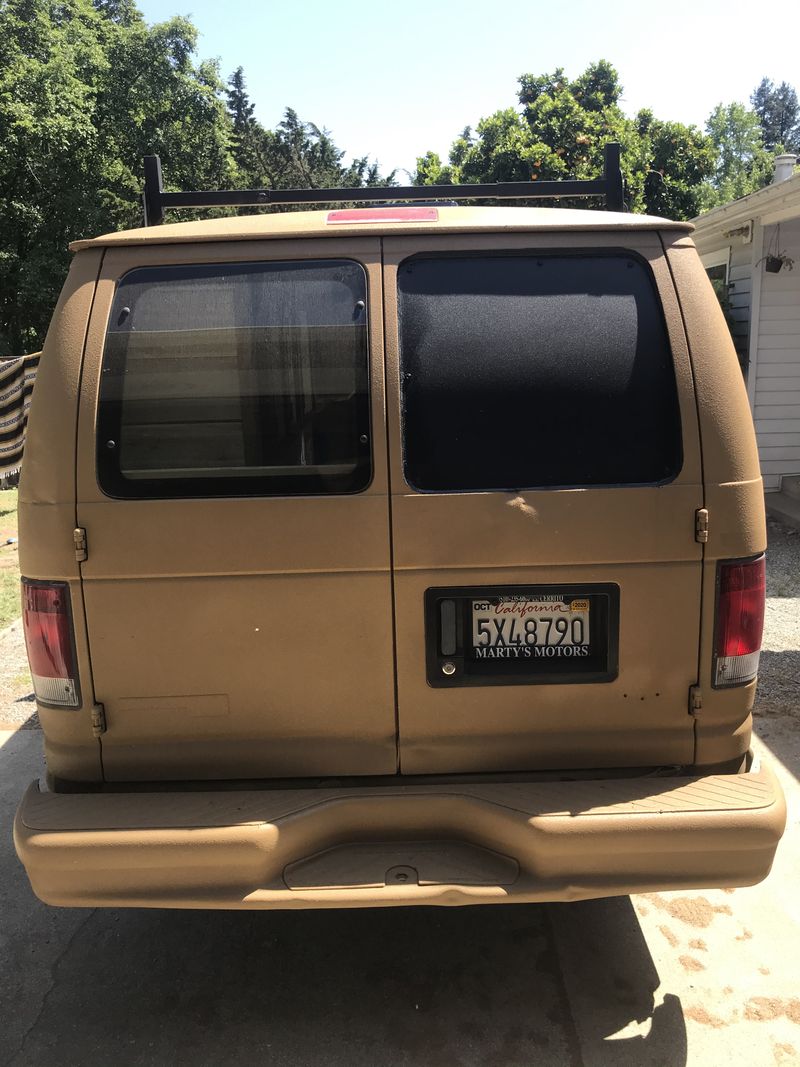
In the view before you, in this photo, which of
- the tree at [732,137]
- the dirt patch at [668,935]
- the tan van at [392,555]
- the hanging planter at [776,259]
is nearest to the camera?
the tan van at [392,555]

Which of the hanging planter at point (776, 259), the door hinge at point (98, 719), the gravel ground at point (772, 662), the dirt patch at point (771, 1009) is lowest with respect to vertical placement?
the dirt patch at point (771, 1009)

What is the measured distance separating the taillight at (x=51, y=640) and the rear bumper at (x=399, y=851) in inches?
13.2

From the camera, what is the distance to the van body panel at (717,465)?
2379 millimetres

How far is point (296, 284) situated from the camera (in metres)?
2.47

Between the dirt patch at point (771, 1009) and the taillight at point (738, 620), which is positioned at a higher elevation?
the taillight at point (738, 620)

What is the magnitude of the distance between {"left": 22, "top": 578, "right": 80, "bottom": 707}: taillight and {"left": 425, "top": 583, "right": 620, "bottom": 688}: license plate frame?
3.40 feet

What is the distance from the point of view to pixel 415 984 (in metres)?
2.79

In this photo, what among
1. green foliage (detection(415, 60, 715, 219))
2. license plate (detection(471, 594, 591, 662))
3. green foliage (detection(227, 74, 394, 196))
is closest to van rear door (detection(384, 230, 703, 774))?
license plate (detection(471, 594, 591, 662))

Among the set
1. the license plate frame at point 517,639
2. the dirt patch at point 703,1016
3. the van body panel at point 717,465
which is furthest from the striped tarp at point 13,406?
the dirt patch at point 703,1016

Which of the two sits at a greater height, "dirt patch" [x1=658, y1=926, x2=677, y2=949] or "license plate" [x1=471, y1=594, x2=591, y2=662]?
"license plate" [x1=471, y1=594, x2=591, y2=662]

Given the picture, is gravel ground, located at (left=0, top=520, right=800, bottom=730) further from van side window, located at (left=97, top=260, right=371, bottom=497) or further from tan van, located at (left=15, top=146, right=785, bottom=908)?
van side window, located at (left=97, top=260, right=371, bottom=497)

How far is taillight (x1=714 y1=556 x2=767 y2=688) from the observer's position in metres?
2.42

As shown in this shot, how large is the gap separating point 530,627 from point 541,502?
373 mm

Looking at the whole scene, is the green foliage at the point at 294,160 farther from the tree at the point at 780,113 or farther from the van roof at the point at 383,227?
the tree at the point at 780,113
